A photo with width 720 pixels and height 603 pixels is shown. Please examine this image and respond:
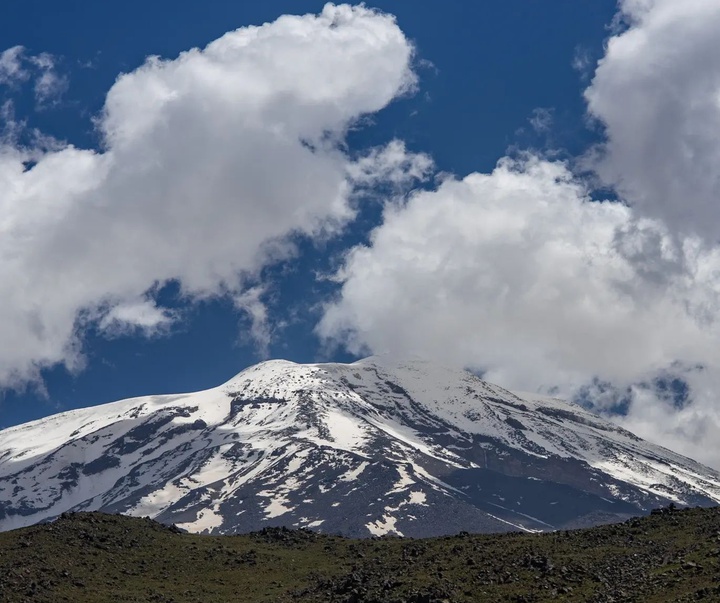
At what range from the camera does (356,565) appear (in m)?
104

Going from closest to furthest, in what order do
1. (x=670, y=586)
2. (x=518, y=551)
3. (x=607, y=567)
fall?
(x=670, y=586) → (x=607, y=567) → (x=518, y=551)

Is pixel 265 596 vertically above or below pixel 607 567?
below

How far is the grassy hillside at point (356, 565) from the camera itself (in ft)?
283

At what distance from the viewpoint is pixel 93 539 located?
374ft

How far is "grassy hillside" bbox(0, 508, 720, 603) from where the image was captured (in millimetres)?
86188

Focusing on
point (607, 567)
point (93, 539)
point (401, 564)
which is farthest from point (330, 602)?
point (93, 539)

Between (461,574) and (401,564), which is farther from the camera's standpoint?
(401,564)

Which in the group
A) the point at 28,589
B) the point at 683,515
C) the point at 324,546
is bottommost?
the point at 28,589

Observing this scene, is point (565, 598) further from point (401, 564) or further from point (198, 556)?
point (198, 556)

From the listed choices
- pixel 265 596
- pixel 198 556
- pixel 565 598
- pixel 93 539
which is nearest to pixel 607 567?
pixel 565 598

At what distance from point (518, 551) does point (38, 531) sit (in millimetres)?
49441

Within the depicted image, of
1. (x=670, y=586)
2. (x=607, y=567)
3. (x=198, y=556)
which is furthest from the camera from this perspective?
(x=198, y=556)

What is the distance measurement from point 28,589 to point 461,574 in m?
37.5

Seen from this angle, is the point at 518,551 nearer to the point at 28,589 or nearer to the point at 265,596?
the point at 265,596
